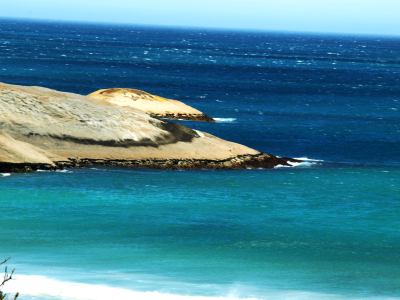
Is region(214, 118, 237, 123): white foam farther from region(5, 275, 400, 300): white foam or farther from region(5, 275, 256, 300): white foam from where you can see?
region(5, 275, 256, 300): white foam

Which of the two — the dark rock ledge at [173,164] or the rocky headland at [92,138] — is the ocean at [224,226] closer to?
the dark rock ledge at [173,164]

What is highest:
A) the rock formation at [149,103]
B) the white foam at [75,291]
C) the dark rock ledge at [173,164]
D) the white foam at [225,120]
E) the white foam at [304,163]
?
the white foam at [75,291]

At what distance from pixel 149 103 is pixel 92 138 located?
2311cm

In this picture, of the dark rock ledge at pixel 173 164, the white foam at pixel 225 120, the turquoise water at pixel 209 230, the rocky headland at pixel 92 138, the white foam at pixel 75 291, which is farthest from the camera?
the white foam at pixel 225 120

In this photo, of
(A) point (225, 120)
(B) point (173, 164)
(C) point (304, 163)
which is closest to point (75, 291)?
(B) point (173, 164)

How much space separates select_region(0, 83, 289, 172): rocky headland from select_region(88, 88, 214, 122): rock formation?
18459 millimetres

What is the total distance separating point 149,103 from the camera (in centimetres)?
7019

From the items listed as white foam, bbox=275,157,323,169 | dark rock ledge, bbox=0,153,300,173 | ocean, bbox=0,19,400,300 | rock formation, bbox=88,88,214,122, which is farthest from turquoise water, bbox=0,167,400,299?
rock formation, bbox=88,88,214,122

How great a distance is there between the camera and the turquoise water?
1136 inches

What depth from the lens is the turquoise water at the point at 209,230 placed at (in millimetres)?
28859

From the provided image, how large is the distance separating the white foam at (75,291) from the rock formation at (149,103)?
41.0 m

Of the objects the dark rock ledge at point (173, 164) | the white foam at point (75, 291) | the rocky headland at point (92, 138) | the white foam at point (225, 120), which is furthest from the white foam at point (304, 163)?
the white foam at point (75, 291)

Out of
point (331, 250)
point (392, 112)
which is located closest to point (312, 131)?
point (392, 112)

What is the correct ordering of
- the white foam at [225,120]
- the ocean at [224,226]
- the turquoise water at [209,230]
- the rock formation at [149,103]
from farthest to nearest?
1. the white foam at [225,120]
2. the rock formation at [149,103]
3. the turquoise water at [209,230]
4. the ocean at [224,226]
